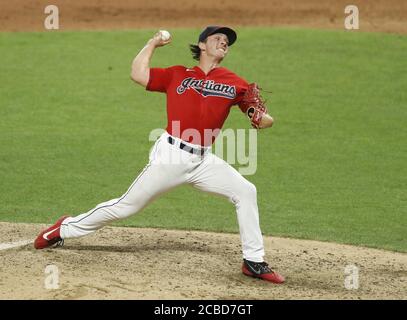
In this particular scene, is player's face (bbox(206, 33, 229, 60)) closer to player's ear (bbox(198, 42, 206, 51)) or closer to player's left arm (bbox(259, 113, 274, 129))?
player's ear (bbox(198, 42, 206, 51))

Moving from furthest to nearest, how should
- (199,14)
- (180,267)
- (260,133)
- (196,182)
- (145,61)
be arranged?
(199,14), (260,133), (180,267), (196,182), (145,61)

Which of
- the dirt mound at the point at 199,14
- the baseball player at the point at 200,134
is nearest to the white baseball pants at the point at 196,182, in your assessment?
the baseball player at the point at 200,134

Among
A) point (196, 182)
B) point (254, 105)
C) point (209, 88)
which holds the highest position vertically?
point (209, 88)

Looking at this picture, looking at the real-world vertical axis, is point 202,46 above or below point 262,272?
above

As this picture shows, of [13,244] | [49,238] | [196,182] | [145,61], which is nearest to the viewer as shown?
[145,61]

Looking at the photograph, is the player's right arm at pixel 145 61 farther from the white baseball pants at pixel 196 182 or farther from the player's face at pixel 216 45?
the white baseball pants at pixel 196 182

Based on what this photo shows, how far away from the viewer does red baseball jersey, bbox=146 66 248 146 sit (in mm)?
6719

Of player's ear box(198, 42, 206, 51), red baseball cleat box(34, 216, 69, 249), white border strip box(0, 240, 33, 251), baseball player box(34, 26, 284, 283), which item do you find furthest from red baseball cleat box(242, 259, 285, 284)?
white border strip box(0, 240, 33, 251)

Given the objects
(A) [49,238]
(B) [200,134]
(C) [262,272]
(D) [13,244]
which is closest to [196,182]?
(B) [200,134]

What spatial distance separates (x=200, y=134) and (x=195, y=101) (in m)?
0.25

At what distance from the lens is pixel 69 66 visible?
46.5ft

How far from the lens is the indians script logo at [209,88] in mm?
6734

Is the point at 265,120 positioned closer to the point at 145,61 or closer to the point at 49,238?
the point at 145,61

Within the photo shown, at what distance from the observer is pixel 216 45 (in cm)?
688
